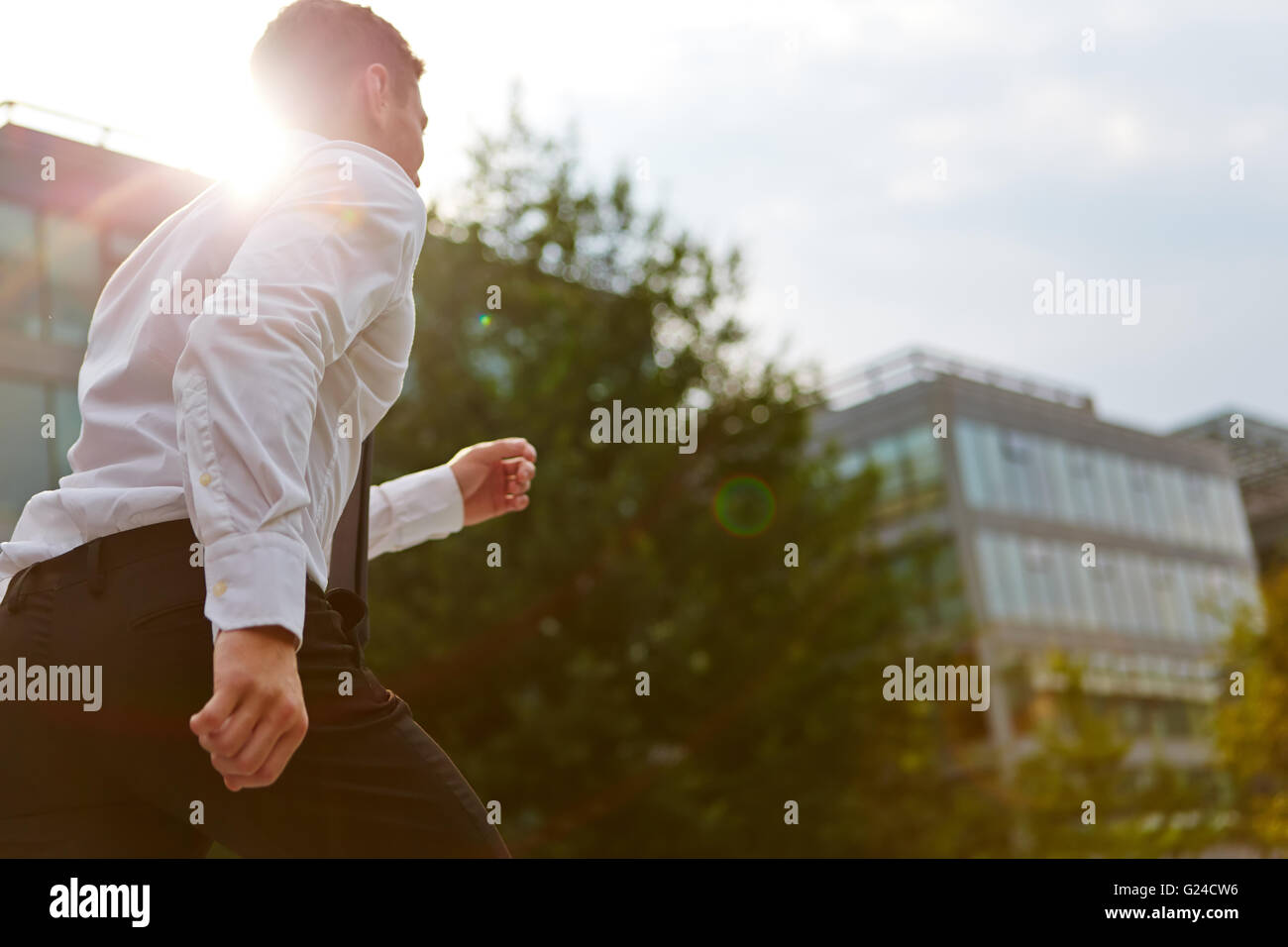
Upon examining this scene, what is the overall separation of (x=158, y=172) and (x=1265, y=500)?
56000 millimetres

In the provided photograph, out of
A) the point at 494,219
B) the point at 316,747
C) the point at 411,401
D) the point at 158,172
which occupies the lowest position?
the point at 316,747

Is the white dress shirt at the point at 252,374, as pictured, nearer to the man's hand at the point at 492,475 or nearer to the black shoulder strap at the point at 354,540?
the black shoulder strap at the point at 354,540

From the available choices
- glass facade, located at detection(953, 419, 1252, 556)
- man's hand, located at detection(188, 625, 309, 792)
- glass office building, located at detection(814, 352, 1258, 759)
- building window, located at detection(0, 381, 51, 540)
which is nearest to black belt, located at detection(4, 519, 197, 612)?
man's hand, located at detection(188, 625, 309, 792)

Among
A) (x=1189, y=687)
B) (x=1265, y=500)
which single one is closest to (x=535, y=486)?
(x=1189, y=687)

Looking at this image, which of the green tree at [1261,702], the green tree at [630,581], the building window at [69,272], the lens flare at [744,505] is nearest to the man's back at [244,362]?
the green tree at [630,581]

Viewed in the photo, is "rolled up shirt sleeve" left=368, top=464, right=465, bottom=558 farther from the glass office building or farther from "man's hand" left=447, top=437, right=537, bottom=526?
the glass office building

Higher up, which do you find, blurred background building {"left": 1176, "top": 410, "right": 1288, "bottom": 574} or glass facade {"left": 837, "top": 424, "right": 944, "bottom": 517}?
blurred background building {"left": 1176, "top": 410, "right": 1288, "bottom": 574}

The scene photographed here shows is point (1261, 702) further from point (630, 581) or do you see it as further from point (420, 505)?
point (420, 505)

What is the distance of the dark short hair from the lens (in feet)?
6.87

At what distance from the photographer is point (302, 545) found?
1.65 meters

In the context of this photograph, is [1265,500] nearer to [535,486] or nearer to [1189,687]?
[1189,687]

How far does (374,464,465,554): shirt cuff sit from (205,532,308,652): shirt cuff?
109 centimetres

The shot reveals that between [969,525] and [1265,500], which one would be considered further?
[1265,500]

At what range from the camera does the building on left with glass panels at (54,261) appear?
17531 mm
